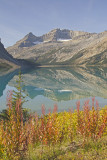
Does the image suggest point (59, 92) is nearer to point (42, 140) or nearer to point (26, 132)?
point (42, 140)

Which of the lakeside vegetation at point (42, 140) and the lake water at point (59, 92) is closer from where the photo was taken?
the lakeside vegetation at point (42, 140)

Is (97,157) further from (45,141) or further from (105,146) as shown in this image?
(45,141)

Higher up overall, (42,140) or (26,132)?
(26,132)

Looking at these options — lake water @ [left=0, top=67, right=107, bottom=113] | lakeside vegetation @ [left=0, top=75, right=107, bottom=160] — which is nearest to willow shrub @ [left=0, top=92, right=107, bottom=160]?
lakeside vegetation @ [left=0, top=75, right=107, bottom=160]

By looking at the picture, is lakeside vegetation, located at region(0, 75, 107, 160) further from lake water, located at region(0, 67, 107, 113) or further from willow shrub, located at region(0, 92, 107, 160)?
lake water, located at region(0, 67, 107, 113)

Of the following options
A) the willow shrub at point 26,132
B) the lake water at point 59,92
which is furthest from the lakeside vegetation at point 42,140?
the lake water at point 59,92

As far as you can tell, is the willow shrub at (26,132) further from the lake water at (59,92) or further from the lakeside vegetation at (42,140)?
the lake water at (59,92)

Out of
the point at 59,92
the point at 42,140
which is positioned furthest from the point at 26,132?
the point at 59,92

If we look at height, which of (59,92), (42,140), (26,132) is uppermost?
(59,92)

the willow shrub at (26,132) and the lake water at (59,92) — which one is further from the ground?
the lake water at (59,92)

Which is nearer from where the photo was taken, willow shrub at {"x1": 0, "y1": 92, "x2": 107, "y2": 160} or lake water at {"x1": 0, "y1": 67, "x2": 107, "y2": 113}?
willow shrub at {"x1": 0, "y1": 92, "x2": 107, "y2": 160}

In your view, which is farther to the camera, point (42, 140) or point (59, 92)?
point (59, 92)

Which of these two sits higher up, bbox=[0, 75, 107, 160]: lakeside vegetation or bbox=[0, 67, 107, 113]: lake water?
bbox=[0, 67, 107, 113]: lake water

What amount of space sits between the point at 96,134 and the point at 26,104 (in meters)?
34.5
